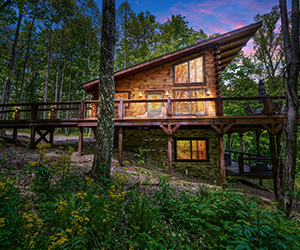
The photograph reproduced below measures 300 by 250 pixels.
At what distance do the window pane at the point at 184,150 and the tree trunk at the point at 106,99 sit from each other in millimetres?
6861

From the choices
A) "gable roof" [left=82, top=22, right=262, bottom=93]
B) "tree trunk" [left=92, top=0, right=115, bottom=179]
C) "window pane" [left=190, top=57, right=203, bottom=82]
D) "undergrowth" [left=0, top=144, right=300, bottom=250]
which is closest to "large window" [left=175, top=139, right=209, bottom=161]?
"window pane" [left=190, top=57, right=203, bottom=82]

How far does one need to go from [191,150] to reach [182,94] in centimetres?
423

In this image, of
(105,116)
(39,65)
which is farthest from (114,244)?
(39,65)

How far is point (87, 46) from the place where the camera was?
2153 centimetres

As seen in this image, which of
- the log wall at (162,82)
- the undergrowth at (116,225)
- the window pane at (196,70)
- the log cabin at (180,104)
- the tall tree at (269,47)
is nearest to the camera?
the undergrowth at (116,225)

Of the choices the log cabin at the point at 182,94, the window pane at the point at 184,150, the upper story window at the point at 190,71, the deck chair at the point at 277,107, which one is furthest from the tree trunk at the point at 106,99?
the deck chair at the point at 277,107

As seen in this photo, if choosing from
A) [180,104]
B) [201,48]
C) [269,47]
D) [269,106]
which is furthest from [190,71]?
[269,47]

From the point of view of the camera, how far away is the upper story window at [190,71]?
37.0ft

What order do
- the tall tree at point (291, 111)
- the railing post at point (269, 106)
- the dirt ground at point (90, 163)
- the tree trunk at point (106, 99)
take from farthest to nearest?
1. the railing post at point (269, 106)
2. the dirt ground at point (90, 163)
3. the tree trunk at point (106, 99)
4. the tall tree at point (291, 111)


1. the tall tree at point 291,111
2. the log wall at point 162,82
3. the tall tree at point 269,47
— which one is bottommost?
the tall tree at point 291,111

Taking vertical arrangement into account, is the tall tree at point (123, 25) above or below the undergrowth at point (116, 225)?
above

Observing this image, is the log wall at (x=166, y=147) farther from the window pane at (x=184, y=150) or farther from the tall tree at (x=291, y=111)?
the tall tree at (x=291, y=111)

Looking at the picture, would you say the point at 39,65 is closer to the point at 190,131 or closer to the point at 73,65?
the point at 73,65

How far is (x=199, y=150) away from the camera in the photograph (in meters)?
10.7
